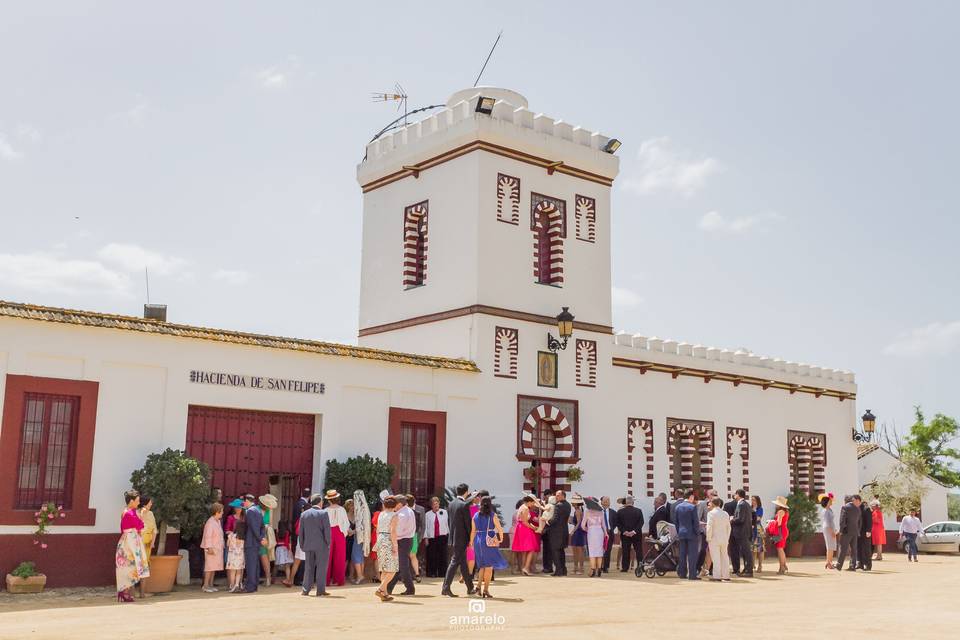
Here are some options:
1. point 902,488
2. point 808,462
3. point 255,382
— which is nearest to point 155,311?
point 255,382

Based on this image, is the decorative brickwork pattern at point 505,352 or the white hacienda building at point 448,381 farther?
the decorative brickwork pattern at point 505,352

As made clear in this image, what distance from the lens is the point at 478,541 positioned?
1322 cm

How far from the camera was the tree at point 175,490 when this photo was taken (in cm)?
1370

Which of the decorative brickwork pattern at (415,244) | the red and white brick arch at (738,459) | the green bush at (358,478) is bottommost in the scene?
the green bush at (358,478)

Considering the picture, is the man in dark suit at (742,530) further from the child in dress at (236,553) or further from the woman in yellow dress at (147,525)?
the woman in yellow dress at (147,525)

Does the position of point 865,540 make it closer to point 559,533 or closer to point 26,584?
point 559,533

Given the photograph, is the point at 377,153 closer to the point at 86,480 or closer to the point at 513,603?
the point at 86,480

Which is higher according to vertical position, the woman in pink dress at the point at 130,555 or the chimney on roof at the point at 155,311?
the chimney on roof at the point at 155,311

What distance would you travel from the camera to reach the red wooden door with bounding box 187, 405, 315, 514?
50.2 ft

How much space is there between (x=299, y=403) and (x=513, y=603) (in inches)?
222

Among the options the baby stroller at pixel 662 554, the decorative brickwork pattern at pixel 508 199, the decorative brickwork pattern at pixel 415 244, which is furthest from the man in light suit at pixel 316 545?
the decorative brickwork pattern at pixel 508 199

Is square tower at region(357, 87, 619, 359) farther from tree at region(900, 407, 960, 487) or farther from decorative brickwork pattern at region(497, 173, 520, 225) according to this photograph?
tree at region(900, 407, 960, 487)

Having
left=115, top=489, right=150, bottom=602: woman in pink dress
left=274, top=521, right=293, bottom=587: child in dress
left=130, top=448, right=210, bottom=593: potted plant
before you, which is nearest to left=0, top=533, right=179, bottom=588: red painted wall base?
left=130, top=448, right=210, bottom=593: potted plant

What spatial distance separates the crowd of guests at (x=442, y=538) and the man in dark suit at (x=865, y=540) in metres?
0.03
